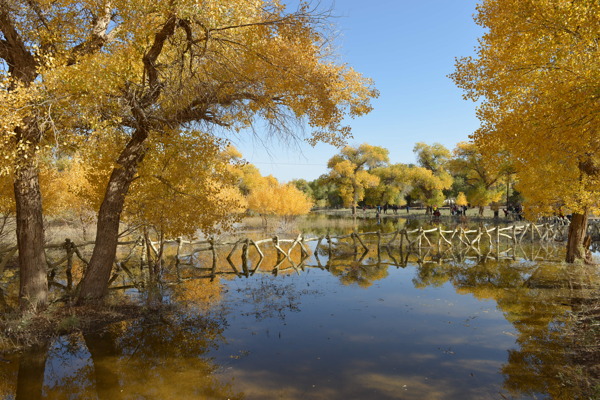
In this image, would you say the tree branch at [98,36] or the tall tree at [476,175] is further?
the tall tree at [476,175]

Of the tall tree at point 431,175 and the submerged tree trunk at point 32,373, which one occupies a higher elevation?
the tall tree at point 431,175

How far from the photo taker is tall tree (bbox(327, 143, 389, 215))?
51781 millimetres

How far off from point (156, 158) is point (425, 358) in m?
7.39

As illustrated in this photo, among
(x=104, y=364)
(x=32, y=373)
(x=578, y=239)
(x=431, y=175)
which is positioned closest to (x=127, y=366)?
(x=104, y=364)

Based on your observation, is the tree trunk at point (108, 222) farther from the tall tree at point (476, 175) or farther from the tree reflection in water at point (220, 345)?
the tall tree at point (476, 175)

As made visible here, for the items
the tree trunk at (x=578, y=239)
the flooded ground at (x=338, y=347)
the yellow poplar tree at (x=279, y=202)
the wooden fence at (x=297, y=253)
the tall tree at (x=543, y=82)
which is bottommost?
the flooded ground at (x=338, y=347)

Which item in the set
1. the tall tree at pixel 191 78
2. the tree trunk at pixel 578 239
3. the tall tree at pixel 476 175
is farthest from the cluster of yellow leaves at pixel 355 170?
the tall tree at pixel 191 78

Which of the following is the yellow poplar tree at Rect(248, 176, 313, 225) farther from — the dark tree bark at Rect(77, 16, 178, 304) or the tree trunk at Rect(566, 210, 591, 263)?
the dark tree bark at Rect(77, 16, 178, 304)

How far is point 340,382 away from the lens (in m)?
5.57

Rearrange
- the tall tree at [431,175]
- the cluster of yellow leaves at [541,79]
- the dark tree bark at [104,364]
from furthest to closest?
1. the tall tree at [431,175]
2. the cluster of yellow leaves at [541,79]
3. the dark tree bark at [104,364]

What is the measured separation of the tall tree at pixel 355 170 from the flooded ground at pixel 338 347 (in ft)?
131

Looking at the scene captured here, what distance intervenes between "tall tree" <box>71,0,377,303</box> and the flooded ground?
2.66 metres

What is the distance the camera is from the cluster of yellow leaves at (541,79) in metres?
6.35

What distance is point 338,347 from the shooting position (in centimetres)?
697
